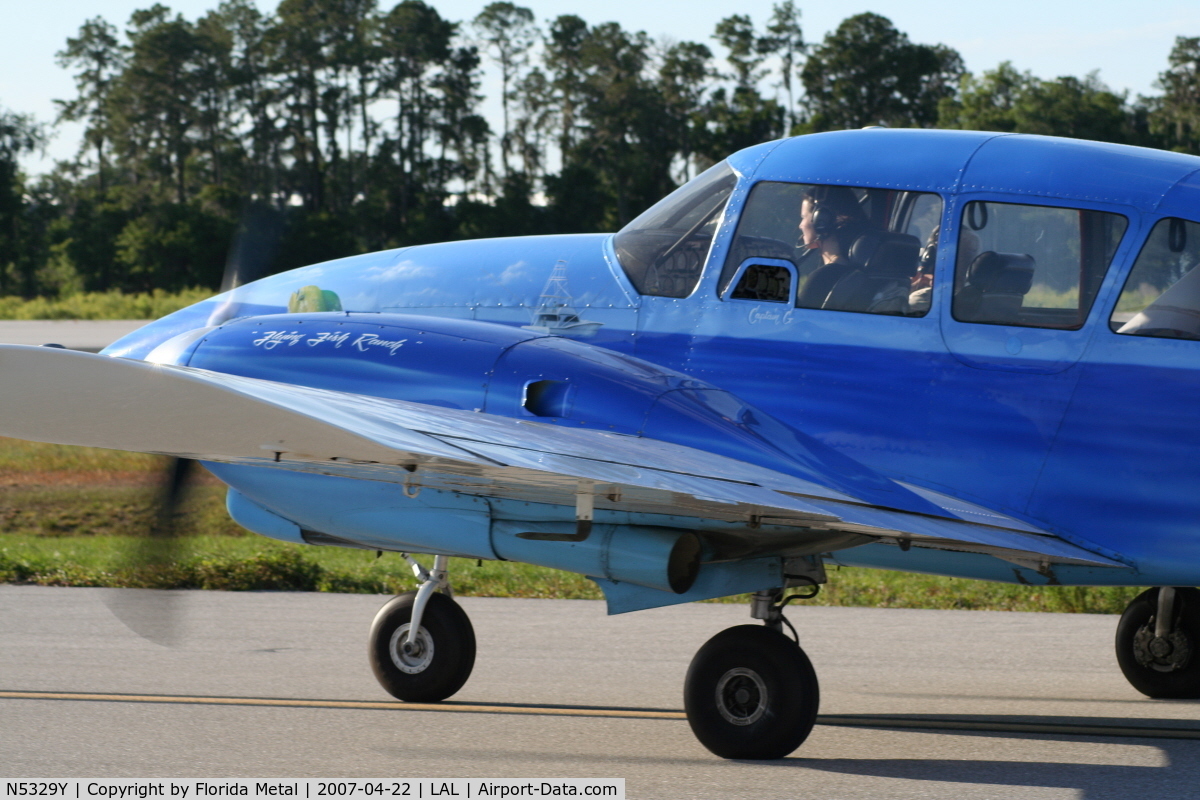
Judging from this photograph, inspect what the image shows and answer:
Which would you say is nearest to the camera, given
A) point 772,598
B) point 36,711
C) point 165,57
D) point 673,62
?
point 772,598

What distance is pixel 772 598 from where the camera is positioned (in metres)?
6.34

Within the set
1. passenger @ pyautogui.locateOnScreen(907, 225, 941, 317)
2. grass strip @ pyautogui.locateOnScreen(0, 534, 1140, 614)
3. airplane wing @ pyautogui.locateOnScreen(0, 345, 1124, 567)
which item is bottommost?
grass strip @ pyautogui.locateOnScreen(0, 534, 1140, 614)

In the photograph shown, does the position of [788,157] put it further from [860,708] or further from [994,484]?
[860,708]

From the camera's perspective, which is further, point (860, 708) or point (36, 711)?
point (860, 708)

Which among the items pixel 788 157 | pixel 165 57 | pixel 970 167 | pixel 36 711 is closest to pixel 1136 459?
pixel 970 167

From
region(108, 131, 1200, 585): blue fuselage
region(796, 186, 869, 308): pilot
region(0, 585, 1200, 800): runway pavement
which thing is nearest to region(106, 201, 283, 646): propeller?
region(0, 585, 1200, 800): runway pavement

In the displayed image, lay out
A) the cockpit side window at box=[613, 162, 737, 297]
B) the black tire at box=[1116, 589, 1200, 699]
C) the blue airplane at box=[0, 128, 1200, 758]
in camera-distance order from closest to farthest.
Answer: the blue airplane at box=[0, 128, 1200, 758] < the cockpit side window at box=[613, 162, 737, 297] < the black tire at box=[1116, 589, 1200, 699]

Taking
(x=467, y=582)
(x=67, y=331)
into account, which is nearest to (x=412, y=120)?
(x=67, y=331)

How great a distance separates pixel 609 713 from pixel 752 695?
3.82 ft

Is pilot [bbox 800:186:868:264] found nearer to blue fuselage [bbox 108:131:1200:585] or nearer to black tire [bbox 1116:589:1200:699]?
blue fuselage [bbox 108:131:1200:585]

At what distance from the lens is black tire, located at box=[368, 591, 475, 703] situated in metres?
7.20

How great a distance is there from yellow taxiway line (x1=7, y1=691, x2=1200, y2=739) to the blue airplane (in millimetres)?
923

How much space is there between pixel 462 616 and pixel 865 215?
3.29 meters
